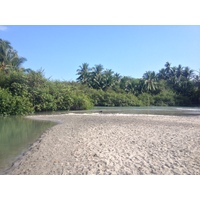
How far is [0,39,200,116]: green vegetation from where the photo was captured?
20.9 meters

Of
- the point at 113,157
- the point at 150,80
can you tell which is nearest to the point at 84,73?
the point at 150,80

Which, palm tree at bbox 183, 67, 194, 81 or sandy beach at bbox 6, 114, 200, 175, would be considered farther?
palm tree at bbox 183, 67, 194, 81

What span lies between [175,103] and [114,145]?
37303mm

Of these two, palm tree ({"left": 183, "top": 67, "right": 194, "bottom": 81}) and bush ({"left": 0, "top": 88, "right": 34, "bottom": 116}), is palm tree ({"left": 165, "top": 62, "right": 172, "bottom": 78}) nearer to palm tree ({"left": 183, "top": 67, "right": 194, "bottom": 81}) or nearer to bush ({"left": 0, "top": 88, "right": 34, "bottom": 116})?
palm tree ({"left": 183, "top": 67, "right": 194, "bottom": 81})

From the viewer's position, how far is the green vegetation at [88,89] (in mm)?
20891

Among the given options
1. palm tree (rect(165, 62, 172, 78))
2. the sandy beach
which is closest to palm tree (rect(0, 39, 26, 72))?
the sandy beach

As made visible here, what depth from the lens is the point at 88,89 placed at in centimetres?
3438

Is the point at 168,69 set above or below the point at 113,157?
above

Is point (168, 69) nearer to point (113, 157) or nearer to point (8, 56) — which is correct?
point (8, 56)

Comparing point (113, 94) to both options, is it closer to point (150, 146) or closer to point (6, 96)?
point (6, 96)

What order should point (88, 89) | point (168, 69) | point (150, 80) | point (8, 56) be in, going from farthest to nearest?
1. point (168, 69)
2. point (150, 80)
3. point (88, 89)
4. point (8, 56)

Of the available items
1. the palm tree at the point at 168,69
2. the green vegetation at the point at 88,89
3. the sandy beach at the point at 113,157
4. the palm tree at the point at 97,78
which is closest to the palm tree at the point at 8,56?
the green vegetation at the point at 88,89

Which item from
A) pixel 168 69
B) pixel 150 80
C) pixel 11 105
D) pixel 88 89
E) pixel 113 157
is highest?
pixel 168 69
